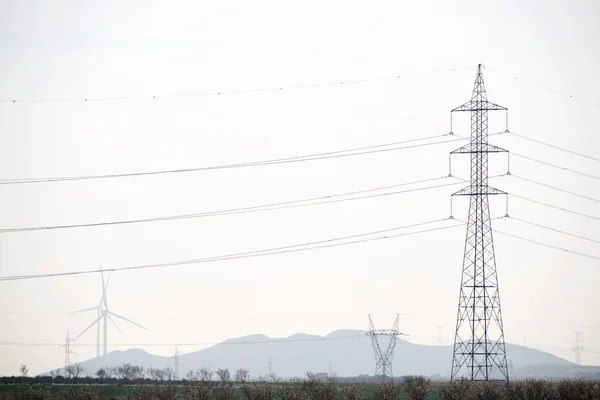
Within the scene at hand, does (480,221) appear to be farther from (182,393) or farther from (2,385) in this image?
(2,385)

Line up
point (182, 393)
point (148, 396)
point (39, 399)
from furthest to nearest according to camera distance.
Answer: point (182, 393), point (39, 399), point (148, 396)

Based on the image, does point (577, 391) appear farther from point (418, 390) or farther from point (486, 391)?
point (418, 390)

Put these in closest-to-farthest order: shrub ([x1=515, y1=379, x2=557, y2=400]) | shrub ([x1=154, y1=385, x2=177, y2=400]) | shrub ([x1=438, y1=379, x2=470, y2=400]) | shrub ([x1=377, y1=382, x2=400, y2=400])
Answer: shrub ([x1=438, y1=379, x2=470, y2=400]) < shrub ([x1=515, y1=379, x2=557, y2=400]) < shrub ([x1=377, y1=382, x2=400, y2=400]) < shrub ([x1=154, y1=385, x2=177, y2=400])

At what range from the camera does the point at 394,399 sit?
4862 inches

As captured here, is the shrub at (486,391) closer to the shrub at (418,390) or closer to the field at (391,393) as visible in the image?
the field at (391,393)

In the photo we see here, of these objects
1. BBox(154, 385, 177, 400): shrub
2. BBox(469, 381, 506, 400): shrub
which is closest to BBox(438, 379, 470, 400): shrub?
BBox(469, 381, 506, 400): shrub

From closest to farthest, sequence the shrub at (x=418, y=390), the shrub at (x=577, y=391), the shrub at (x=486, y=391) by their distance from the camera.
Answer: the shrub at (x=486, y=391) → the shrub at (x=577, y=391) → the shrub at (x=418, y=390)

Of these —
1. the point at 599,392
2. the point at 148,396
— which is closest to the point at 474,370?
the point at 599,392

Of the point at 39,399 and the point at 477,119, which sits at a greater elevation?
the point at 477,119

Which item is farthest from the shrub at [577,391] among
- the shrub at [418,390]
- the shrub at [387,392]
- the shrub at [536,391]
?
the shrub at [387,392]

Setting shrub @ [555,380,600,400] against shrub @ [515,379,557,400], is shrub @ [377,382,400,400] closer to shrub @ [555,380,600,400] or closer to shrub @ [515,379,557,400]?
shrub @ [515,379,557,400]

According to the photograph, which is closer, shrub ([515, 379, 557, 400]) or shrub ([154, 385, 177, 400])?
shrub ([515, 379, 557, 400])

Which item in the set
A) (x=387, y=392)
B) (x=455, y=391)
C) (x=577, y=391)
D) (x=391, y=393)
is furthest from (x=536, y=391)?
(x=387, y=392)

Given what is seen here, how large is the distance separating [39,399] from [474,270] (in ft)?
163
